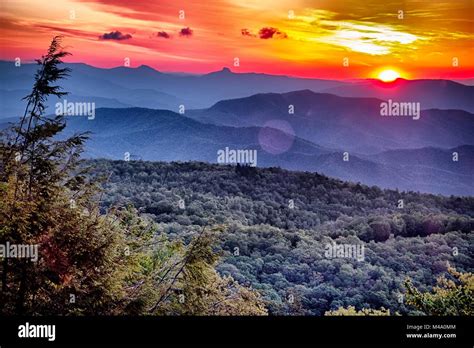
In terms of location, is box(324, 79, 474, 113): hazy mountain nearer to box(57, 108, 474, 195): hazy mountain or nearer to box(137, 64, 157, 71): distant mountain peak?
box(57, 108, 474, 195): hazy mountain

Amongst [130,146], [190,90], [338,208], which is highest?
[190,90]

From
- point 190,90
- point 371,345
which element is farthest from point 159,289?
point 190,90

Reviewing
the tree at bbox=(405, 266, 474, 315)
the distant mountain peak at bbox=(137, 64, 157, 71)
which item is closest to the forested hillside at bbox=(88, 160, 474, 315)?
the tree at bbox=(405, 266, 474, 315)

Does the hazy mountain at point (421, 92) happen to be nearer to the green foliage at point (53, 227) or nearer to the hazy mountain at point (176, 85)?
the hazy mountain at point (176, 85)

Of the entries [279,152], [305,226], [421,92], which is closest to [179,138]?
[279,152]

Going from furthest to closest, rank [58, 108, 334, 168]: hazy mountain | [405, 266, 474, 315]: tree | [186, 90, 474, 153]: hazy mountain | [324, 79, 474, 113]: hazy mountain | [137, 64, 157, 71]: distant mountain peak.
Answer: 1. [186, 90, 474, 153]: hazy mountain
2. [58, 108, 334, 168]: hazy mountain
3. [137, 64, 157, 71]: distant mountain peak
4. [324, 79, 474, 113]: hazy mountain
5. [405, 266, 474, 315]: tree

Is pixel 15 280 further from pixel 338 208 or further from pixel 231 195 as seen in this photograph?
pixel 338 208
